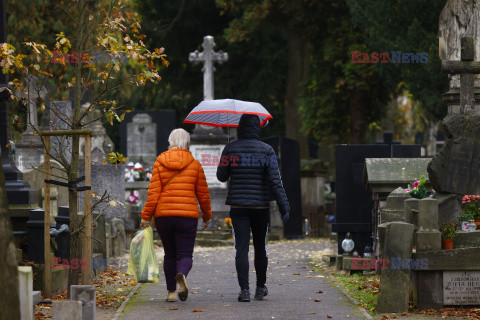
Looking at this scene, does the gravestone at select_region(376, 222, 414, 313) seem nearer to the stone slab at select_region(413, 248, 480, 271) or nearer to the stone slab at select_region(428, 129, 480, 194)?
the stone slab at select_region(413, 248, 480, 271)

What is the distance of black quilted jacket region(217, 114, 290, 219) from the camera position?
9953 millimetres

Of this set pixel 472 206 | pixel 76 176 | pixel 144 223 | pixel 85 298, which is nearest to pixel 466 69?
pixel 472 206

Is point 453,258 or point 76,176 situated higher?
point 76,176

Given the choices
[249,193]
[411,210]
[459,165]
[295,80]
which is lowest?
[411,210]

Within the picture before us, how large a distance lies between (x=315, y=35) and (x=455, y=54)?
16153mm

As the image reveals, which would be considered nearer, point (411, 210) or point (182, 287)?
point (182, 287)

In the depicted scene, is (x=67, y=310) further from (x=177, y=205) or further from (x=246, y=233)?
(x=246, y=233)

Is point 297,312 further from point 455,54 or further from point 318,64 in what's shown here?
point 318,64

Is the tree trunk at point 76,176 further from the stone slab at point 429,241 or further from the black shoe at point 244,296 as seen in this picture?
the stone slab at point 429,241

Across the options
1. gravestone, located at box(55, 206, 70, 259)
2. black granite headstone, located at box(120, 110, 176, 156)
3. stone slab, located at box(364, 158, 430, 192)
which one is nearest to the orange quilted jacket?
gravestone, located at box(55, 206, 70, 259)

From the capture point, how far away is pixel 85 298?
7895 mm

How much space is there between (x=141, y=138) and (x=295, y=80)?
26.8ft

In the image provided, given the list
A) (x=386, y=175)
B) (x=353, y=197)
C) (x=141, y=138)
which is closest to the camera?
(x=386, y=175)

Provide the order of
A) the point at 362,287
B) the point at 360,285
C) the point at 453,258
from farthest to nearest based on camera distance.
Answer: the point at 360,285 → the point at 362,287 → the point at 453,258
